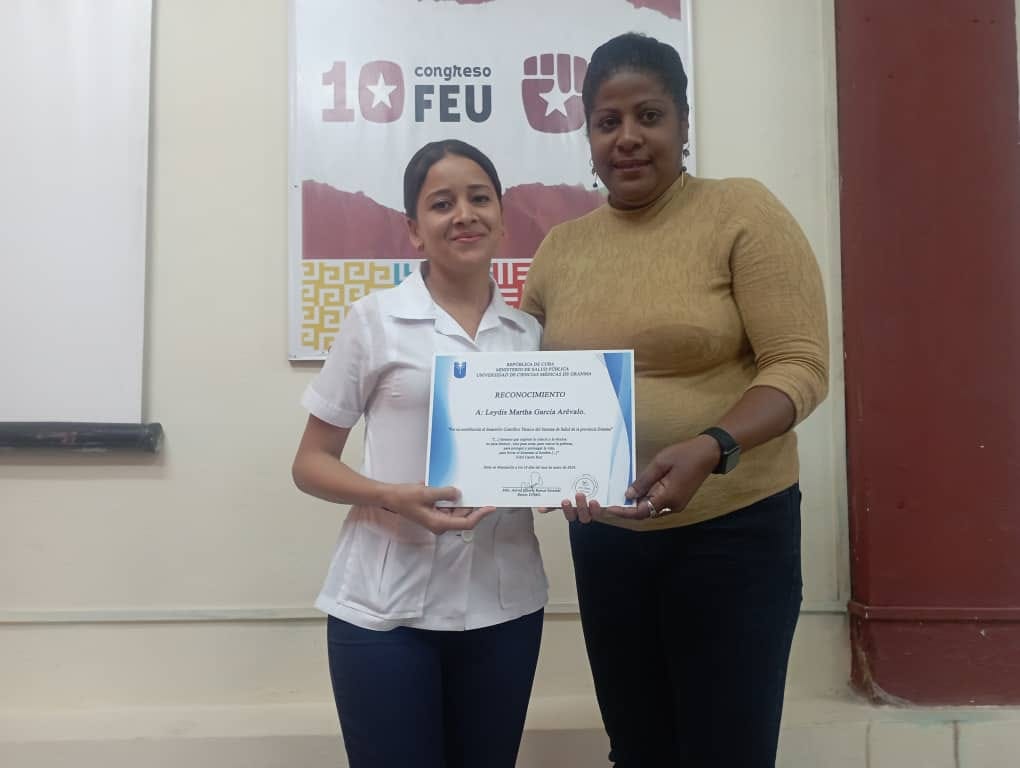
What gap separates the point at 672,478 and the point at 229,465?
1.43 meters

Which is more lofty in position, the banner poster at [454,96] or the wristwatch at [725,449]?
the banner poster at [454,96]

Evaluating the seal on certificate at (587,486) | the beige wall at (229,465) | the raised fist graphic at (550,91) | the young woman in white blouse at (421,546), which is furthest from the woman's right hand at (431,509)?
the raised fist graphic at (550,91)

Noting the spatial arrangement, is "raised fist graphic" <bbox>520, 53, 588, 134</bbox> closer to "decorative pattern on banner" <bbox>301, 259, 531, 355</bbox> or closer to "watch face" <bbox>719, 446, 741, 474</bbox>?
"decorative pattern on banner" <bbox>301, 259, 531, 355</bbox>

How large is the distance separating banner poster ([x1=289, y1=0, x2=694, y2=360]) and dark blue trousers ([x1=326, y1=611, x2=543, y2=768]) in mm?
1142

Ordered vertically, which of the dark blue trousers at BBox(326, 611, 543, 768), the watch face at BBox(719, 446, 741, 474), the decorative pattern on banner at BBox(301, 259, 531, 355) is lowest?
the dark blue trousers at BBox(326, 611, 543, 768)

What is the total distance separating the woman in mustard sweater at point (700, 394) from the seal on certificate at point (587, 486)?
0.03m

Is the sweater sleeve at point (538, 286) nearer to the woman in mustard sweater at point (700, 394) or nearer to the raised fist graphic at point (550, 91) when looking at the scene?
the woman in mustard sweater at point (700, 394)

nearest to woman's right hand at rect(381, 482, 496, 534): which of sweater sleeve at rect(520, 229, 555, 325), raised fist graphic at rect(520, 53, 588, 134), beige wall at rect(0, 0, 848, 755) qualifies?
sweater sleeve at rect(520, 229, 555, 325)

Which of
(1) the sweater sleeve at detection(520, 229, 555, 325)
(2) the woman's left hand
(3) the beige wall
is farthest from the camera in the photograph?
(3) the beige wall

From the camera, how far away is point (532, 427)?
1.00 m

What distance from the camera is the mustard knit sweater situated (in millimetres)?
1000

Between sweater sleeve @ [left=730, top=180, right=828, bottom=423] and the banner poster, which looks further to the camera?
the banner poster

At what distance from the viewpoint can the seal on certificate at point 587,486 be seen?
96cm

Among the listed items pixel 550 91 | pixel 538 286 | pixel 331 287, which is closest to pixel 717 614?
pixel 538 286
